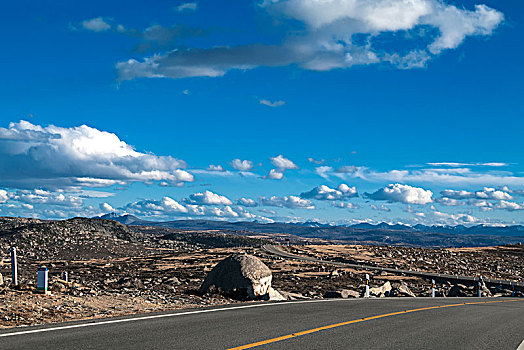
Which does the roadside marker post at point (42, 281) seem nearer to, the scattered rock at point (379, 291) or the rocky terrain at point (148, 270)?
the rocky terrain at point (148, 270)

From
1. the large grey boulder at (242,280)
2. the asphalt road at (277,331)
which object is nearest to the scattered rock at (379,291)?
the large grey boulder at (242,280)

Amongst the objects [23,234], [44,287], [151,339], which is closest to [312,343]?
[151,339]

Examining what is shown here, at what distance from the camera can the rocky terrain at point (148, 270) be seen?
632 inches

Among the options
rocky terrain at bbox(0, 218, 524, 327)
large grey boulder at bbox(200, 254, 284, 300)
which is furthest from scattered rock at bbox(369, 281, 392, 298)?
large grey boulder at bbox(200, 254, 284, 300)

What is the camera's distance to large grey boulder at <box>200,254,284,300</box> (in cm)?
2108

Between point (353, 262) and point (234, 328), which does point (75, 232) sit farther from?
point (234, 328)

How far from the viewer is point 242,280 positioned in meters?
21.3

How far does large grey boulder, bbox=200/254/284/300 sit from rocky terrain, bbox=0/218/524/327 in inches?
22.8

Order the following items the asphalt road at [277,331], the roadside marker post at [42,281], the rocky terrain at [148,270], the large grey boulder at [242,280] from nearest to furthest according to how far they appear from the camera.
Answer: the asphalt road at [277,331]
the rocky terrain at [148,270]
the roadside marker post at [42,281]
the large grey boulder at [242,280]

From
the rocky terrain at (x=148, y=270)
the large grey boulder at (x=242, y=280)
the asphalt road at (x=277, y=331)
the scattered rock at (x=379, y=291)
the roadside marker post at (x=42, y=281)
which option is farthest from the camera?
the scattered rock at (x=379, y=291)

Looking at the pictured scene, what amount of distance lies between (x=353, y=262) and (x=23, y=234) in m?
78.2

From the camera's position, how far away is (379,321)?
1362 cm

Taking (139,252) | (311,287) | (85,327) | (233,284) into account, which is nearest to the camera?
(85,327)

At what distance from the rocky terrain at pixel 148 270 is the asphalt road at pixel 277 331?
8.34ft
